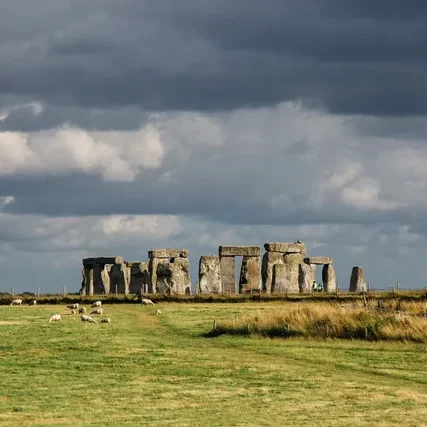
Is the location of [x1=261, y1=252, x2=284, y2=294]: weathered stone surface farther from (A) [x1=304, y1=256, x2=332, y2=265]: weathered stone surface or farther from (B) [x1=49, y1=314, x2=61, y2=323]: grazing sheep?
(B) [x1=49, y1=314, x2=61, y2=323]: grazing sheep

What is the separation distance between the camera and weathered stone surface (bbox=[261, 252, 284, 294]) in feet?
206

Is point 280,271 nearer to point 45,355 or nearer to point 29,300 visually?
point 29,300

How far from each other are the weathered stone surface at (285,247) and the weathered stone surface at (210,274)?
3.18 metres

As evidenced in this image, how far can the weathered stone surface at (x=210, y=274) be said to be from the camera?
62562 mm

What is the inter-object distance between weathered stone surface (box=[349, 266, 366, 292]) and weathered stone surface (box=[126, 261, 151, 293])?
1183cm

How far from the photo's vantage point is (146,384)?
80.4 feet

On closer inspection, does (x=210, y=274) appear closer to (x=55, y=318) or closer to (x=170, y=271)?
(x=170, y=271)

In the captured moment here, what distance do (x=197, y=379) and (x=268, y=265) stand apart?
127 feet

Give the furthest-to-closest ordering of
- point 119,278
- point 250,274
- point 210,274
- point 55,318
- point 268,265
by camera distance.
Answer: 1. point 119,278
2. point 268,265
3. point 250,274
4. point 210,274
5. point 55,318

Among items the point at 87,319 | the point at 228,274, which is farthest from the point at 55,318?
the point at 228,274

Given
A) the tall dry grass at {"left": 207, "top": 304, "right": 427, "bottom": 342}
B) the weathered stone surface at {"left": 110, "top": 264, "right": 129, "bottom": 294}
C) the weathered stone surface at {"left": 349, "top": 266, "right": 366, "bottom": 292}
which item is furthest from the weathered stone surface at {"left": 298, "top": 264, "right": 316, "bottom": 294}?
the tall dry grass at {"left": 207, "top": 304, "right": 427, "bottom": 342}

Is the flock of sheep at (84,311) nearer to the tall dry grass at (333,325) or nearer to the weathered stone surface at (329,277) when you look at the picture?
the tall dry grass at (333,325)

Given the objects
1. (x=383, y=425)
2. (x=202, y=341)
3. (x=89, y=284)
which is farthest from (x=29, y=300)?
(x=383, y=425)

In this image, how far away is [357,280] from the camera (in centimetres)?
6450
